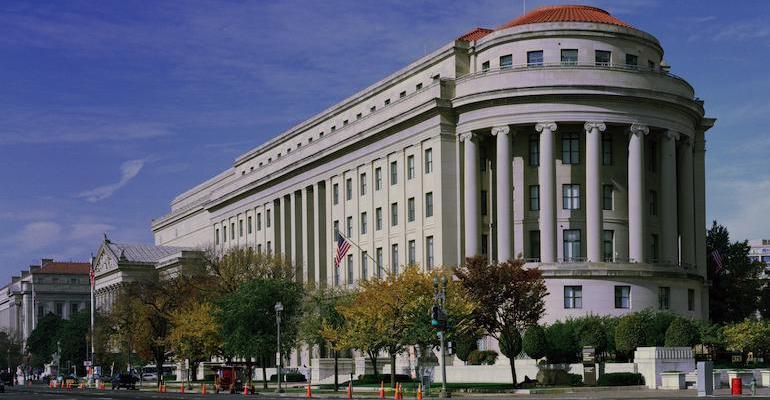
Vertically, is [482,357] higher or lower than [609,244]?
lower

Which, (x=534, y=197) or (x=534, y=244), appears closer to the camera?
(x=534, y=244)

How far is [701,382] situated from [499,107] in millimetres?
41470

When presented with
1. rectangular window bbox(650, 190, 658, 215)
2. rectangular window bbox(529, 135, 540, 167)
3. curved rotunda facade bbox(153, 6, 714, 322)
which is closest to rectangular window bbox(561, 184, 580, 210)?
curved rotunda facade bbox(153, 6, 714, 322)

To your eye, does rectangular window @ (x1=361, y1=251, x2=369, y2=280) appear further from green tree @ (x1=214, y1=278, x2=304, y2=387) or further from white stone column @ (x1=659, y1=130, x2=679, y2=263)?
white stone column @ (x1=659, y1=130, x2=679, y2=263)

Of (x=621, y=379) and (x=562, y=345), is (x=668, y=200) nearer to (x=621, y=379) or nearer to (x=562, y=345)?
(x=562, y=345)

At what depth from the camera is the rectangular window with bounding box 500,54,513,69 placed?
98.6 m

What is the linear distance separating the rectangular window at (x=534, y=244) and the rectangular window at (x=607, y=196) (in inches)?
235

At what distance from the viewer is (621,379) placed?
70.8 metres

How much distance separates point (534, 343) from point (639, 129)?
2525cm

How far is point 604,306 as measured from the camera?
3659 inches

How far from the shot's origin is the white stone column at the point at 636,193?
95125mm

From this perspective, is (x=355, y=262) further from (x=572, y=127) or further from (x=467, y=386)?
(x=467, y=386)

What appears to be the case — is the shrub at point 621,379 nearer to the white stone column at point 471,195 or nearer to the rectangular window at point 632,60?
the white stone column at point 471,195

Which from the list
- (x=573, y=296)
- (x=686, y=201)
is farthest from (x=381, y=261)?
(x=686, y=201)
